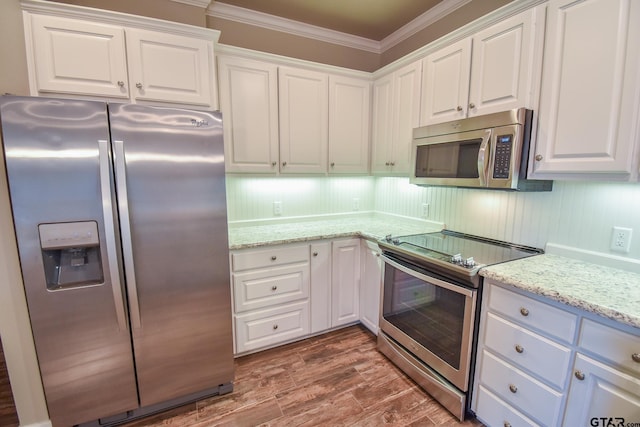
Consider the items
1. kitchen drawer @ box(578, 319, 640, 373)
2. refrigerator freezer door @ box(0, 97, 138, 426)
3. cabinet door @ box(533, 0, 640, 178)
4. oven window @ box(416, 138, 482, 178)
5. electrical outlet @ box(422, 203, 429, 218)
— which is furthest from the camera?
electrical outlet @ box(422, 203, 429, 218)

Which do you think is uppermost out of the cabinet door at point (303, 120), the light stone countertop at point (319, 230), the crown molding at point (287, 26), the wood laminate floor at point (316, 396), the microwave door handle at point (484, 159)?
the crown molding at point (287, 26)

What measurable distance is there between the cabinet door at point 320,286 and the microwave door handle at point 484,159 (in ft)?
4.03

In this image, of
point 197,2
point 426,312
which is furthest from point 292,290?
point 197,2

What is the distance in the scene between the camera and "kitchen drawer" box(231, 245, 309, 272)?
2.11 m

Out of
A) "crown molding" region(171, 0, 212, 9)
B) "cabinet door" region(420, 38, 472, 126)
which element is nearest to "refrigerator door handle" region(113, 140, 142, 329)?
"crown molding" region(171, 0, 212, 9)

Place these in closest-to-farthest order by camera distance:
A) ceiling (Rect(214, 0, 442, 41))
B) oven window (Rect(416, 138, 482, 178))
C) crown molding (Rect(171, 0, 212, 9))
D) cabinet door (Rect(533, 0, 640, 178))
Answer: cabinet door (Rect(533, 0, 640, 178)), oven window (Rect(416, 138, 482, 178)), crown molding (Rect(171, 0, 212, 9)), ceiling (Rect(214, 0, 442, 41))

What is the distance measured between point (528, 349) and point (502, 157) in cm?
100

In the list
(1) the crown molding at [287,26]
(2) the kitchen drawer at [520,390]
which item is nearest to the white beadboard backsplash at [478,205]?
(2) the kitchen drawer at [520,390]

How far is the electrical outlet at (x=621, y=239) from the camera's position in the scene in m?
1.47

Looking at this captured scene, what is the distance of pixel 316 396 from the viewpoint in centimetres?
189

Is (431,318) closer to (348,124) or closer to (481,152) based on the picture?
(481,152)

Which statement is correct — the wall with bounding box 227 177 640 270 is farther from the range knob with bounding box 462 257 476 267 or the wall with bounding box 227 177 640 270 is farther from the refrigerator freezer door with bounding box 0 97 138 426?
the refrigerator freezer door with bounding box 0 97 138 426

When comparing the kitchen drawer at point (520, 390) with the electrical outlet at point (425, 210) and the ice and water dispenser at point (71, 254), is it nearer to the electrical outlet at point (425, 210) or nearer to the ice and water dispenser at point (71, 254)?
the electrical outlet at point (425, 210)

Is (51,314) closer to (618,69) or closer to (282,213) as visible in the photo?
(282,213)
